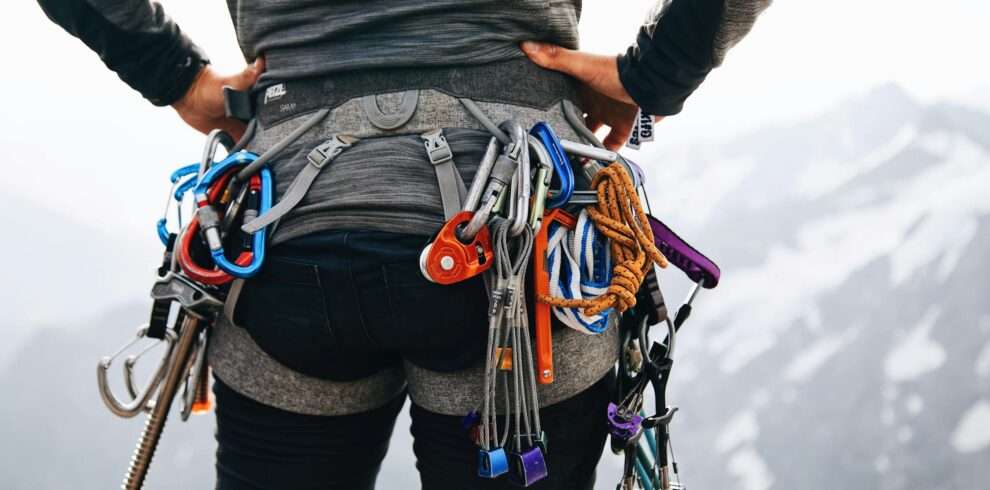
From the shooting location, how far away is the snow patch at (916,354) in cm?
195

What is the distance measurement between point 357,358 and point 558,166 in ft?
0.95

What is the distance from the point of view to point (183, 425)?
2.17 metres

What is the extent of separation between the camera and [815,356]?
2.00m

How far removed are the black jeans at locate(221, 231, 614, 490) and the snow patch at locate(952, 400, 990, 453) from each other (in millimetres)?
1212

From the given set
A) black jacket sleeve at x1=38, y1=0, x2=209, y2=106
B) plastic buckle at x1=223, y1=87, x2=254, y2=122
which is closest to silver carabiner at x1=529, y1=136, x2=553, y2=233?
plastic buckle at x1=223, y1=87, x2=254, y2=122

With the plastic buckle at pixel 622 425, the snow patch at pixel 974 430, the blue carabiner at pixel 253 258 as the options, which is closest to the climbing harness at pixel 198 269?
the blue carabiner at pixel 253 258

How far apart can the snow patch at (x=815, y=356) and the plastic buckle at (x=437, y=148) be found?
135 cm

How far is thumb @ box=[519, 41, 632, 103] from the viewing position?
991 millimetres

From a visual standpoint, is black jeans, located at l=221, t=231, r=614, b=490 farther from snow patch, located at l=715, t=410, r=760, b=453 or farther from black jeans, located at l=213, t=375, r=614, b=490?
snow patch, located at l=715, t=410, r=760, b=453

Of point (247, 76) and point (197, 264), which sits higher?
point (247, 76)

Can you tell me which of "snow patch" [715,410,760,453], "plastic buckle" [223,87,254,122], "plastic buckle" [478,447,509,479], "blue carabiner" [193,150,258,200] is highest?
"plastic buckle" [223,87,254,122]

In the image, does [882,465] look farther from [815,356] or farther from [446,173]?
[446,173]

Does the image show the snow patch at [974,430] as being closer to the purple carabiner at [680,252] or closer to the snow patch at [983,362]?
the snow patch at [983,362]

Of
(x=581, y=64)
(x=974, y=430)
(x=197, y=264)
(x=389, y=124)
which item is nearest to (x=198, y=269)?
(x=197, y=264)
